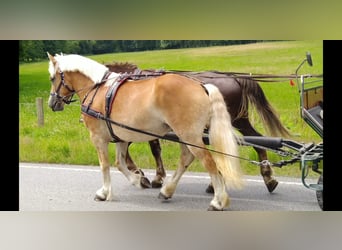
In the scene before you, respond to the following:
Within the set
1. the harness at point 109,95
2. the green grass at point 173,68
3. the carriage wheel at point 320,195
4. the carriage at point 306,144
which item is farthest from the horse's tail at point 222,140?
the carriage wheel at point 320,195

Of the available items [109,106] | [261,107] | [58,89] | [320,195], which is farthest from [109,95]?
[320,195]

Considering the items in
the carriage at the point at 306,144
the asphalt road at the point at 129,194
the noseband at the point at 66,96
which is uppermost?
the noseband at the point at 66,96

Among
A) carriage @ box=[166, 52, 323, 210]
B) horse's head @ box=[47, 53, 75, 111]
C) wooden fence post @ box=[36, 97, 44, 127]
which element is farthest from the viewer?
wooden fence post @ box=[36, 97, 44, 127]

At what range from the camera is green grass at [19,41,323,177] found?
169 inches

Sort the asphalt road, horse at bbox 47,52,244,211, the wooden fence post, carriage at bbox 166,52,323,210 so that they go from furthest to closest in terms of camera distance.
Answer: the wooden fence post
the asphalt road
carriage at bbox 166,52,323,210
horse at bbox 47,52,244,211

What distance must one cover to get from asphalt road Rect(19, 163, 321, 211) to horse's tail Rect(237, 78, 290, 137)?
39 centimetres

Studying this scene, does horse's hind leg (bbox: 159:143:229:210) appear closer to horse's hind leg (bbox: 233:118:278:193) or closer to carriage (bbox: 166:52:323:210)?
carriage (bbox: 166:52:323:210)

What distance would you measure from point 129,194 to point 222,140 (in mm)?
952

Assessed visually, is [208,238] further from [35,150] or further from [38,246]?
[35,150]

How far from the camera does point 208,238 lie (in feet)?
12.2

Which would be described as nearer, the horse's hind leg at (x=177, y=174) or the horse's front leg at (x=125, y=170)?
the horse's hind leg at (x=177, y=174)

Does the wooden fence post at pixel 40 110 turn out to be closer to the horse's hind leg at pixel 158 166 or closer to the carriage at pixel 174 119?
the carriage at pixel 174 119

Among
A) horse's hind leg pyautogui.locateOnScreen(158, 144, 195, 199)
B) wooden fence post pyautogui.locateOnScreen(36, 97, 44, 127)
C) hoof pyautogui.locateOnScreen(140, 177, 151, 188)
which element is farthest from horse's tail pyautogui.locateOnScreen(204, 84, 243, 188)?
wooden fence post pyautogui.locateOnScreen(36, 97, 44, 127)

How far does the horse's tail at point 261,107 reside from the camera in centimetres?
438
